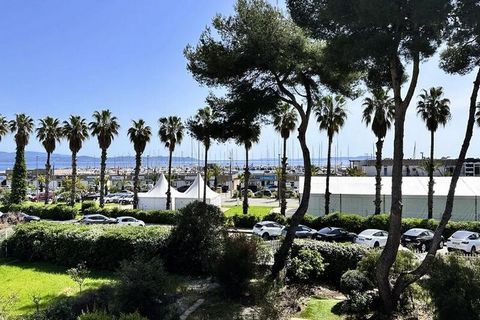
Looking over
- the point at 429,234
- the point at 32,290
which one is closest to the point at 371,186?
the point at 429,234

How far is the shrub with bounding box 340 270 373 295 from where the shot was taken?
527 inches

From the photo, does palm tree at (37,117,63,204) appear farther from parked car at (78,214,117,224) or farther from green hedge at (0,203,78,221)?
parked car at (78,214,117,224)

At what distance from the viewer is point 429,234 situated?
26.9 meters

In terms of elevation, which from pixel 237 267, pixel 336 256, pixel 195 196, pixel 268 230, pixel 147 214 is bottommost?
pixel 147 214

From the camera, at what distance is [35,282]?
16.4m

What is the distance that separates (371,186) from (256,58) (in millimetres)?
25317

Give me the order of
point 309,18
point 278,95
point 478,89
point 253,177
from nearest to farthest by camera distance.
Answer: point 478,89 < point 309,18 < point 278,95 < point 253,177

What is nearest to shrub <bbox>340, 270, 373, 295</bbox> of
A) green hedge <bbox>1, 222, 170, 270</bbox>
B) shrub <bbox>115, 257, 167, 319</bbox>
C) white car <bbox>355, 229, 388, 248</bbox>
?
shrub <bbox>115, 257, 167, 319</bbox>

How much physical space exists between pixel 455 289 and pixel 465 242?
16969 millimetres

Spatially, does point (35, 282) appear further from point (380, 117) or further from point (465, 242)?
point (380, 117)

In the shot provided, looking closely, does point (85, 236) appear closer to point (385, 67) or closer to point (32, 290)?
point (32, 290)

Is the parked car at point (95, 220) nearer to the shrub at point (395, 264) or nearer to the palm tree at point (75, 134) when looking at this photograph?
the palm tree at point (75, 134)

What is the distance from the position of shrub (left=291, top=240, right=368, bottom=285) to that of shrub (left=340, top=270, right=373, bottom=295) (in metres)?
1.98

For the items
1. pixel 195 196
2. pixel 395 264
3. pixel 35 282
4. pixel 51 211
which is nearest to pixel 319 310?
pixel 395 264
